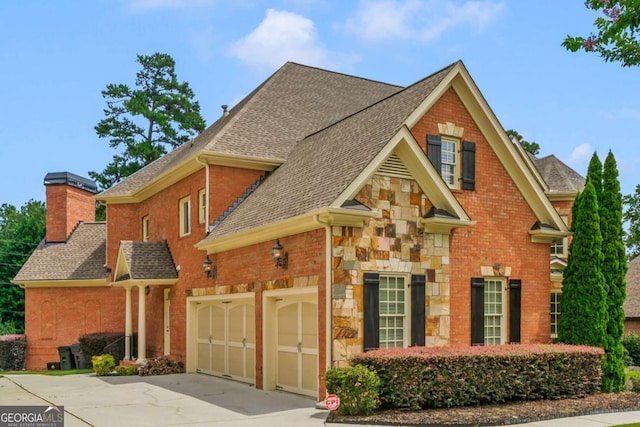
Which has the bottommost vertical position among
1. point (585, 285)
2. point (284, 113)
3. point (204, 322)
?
point (204, 322)

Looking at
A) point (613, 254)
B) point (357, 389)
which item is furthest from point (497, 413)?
point (613, 254)

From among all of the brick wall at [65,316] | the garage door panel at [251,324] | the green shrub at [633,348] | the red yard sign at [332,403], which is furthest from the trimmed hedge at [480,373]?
the brick wall at [65,316]

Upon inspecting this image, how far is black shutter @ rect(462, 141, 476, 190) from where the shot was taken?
16594 millimetres

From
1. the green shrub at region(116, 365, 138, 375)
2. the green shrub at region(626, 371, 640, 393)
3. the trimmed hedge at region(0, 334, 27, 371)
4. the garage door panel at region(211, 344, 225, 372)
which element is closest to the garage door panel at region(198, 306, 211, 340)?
the garage door panel at region(211, 344, 225, 372)

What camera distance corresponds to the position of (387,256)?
564 inches

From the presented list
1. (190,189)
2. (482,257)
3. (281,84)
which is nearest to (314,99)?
(281,84)

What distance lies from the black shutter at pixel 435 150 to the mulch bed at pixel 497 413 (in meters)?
5.72

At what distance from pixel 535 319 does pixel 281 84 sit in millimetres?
12421

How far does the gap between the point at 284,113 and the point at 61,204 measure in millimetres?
15606

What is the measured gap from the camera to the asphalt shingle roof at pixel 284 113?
20.7m

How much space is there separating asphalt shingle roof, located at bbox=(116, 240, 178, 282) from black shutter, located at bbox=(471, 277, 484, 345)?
33.8 feet

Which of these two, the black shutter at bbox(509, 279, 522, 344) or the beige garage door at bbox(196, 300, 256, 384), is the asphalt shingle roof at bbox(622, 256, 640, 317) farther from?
the beige garage door at bbox(196, 300, 256, 384)

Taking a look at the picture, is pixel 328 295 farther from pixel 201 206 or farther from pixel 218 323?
pixel 201 206

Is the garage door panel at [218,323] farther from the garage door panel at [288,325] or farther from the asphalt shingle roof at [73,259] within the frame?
the asphalt shingle roof at [73,259]
